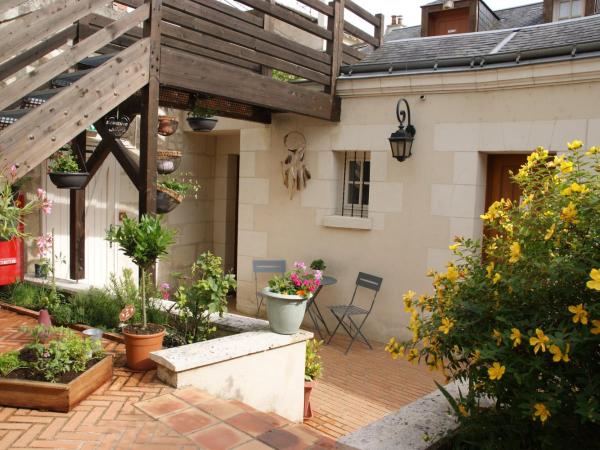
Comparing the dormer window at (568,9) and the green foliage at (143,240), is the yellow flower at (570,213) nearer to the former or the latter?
the green foliage at (143,240)

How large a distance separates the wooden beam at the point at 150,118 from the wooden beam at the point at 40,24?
20.4 inches

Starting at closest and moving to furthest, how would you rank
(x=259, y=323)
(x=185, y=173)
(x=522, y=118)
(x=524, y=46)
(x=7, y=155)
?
(x=7, y=155) → (x=259, y=323) → (x=522, y=118) → (x=524, y=46) → (x=185, y=173)

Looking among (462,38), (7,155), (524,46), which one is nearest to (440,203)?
(524,46)

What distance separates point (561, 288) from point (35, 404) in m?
3.02

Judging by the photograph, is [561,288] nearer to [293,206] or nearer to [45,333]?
[45,333]

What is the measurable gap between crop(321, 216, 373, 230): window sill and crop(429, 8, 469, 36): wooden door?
232 inches

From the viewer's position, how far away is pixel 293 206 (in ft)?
26.2

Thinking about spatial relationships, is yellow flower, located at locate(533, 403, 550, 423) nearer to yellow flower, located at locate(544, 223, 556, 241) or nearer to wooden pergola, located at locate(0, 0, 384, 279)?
yellow flower, located at locate(544, 223, 556, 241)

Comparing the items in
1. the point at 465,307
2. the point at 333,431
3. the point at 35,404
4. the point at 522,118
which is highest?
the point at 522,118

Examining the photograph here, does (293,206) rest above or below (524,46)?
below

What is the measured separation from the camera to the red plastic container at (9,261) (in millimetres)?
5988

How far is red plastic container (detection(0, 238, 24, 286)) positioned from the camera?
5988mm

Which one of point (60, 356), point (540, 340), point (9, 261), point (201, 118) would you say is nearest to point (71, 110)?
point (60, 356)

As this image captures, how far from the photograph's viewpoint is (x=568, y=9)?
10266 millimetres
